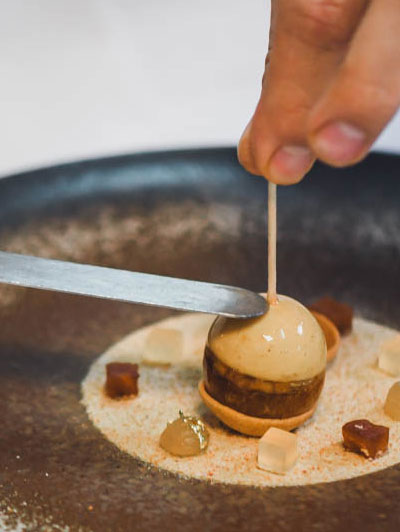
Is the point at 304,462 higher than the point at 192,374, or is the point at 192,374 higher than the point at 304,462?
the point at 304,462

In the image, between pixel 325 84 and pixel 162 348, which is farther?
pixel 162 348

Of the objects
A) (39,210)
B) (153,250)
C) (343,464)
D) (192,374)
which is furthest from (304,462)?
(39,210)

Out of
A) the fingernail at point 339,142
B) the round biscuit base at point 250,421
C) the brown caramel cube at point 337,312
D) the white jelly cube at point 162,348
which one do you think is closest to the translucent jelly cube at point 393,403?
the round biscuit base at point 250,421

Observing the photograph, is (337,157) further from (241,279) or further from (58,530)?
(241,279)

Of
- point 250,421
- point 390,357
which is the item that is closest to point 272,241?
point 250,421

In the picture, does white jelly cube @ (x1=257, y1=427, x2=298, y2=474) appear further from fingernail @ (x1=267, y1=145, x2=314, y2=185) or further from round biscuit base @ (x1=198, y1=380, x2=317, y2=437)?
fingernail @ (x1=267, y1=145, x2=314, y2=185)

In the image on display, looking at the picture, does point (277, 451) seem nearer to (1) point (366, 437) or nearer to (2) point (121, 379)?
(1) point (366, 437)
